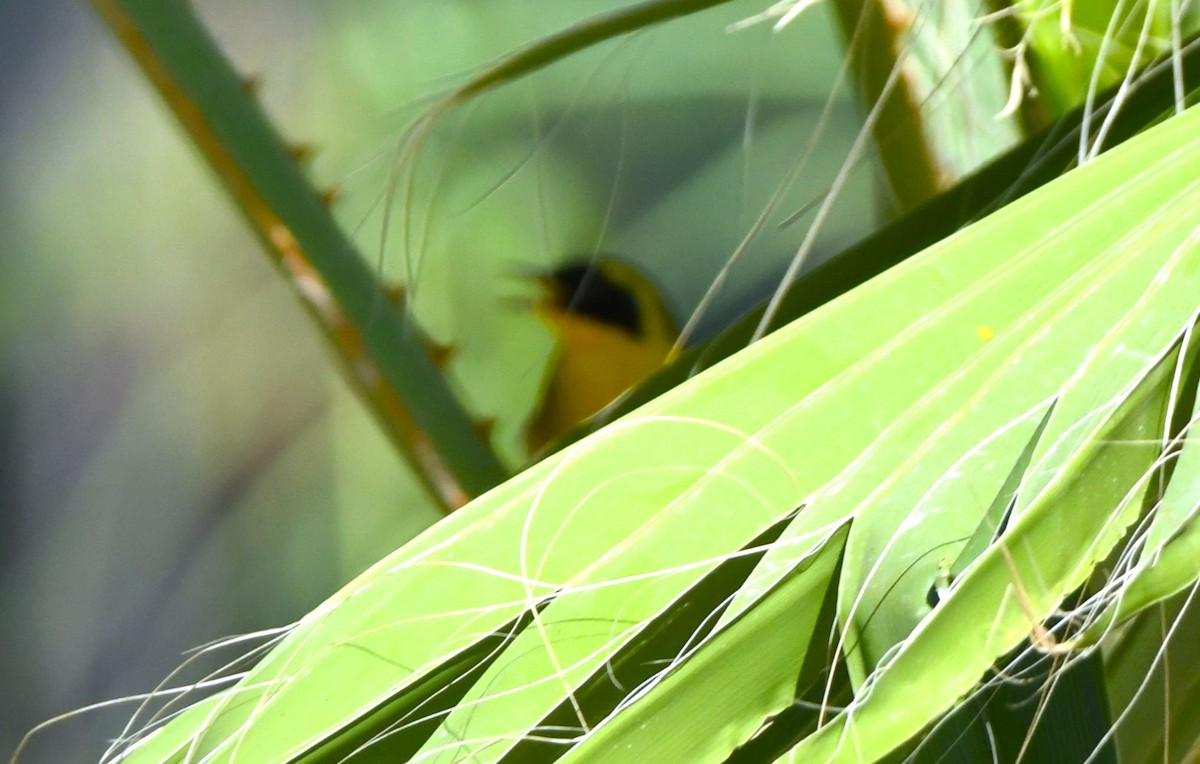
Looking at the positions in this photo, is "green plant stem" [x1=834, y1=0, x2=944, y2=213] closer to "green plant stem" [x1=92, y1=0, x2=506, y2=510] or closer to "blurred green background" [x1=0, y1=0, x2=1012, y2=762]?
"blurred green background" [x1=0, y1=0, x2=1012, y2=762]

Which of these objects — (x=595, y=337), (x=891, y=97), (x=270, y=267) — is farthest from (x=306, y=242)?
(x=891, y=97)

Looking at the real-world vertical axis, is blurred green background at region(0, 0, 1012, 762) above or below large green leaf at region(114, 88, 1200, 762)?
above

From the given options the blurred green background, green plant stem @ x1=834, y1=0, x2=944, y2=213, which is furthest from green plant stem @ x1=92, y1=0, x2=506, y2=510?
green plant stem @ x1=834, y1=0, x2=944, y2=213

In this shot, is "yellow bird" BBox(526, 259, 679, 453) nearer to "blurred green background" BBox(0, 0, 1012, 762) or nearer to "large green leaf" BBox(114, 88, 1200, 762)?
"blurred green background" BBox(0, 0, 1012, 762)

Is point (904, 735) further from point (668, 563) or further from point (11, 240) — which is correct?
point (11, 240)

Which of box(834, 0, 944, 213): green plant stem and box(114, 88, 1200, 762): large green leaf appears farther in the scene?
box(834, 0, 944, 213): green plant stem

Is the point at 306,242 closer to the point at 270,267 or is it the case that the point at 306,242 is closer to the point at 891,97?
the point at 270,267
